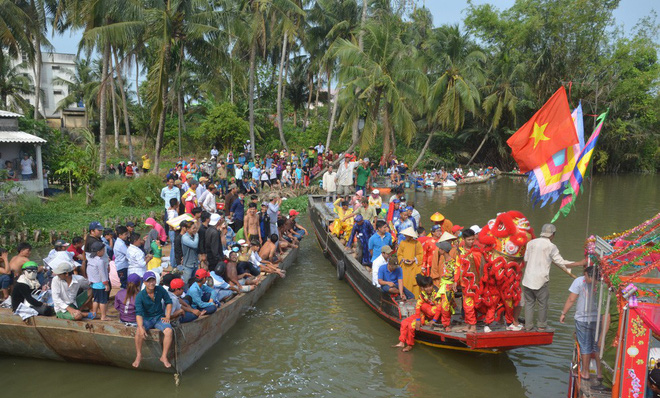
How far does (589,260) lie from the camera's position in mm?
5848

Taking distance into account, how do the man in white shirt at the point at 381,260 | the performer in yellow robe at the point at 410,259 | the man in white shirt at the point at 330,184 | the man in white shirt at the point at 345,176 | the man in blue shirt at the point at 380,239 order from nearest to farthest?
the man in white shirt at the point at 381,260
the performer in yellow robe at the point at 410,259
the man in blue shirt at the point at 380,239
the man in white shirt at the point at 345,176
the man in white shirt at the point at 330,184

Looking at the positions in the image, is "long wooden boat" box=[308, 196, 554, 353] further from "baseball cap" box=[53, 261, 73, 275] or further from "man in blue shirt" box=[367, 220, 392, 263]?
"baseball cap" box=[53, 261, 73, 275]

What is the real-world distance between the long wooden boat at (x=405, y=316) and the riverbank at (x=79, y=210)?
7.43 meters

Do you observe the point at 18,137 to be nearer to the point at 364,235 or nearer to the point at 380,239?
the point at 364,235

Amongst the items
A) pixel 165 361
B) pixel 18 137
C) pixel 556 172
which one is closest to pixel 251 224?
pixel 165 361

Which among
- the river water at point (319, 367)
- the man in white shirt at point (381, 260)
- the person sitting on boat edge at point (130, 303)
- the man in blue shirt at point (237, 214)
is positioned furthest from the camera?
the man in blue shirt at point (237, 214)

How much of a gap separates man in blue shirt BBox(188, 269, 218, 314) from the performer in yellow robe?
327 cm

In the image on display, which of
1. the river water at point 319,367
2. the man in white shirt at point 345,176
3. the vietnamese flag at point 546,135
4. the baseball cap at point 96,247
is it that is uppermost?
Answer: the vietnamese flag at point 546,135

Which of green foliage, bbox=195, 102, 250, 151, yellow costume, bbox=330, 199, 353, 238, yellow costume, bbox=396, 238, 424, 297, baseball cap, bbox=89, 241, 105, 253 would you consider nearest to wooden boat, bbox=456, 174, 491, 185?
green foliage, bbox=195, 102, 250, 151

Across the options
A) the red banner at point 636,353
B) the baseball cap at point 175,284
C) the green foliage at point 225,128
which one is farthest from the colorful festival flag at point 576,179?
the green foliage at point 225,128

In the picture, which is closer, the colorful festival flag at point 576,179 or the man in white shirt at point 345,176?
the colorful festival flag at point 576,179

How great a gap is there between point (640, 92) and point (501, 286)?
39.4 metres

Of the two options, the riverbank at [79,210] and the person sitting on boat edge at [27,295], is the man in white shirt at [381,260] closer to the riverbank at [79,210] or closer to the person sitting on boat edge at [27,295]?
the person sitting on boat edge at [27,295]

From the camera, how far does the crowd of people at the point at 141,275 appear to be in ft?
22.6
